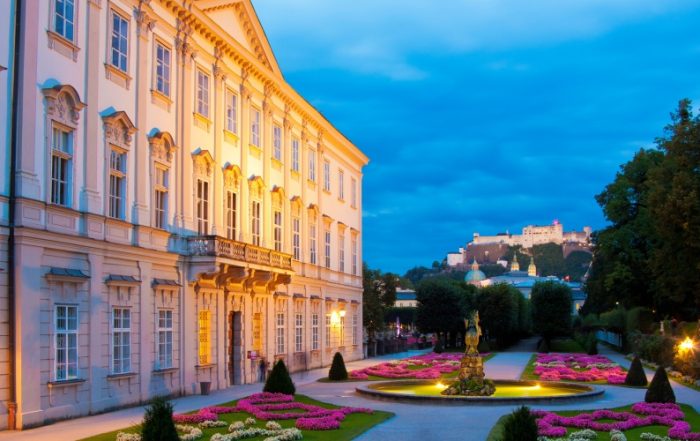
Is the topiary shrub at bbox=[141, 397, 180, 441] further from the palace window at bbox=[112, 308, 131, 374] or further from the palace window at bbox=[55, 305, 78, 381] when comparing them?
the palace window at bbox=[112, 308, 131, 374]

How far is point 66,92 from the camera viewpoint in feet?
80.6

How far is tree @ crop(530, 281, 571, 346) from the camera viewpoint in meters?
79.9

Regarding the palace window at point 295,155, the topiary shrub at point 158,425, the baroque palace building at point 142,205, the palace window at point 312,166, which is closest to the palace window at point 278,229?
the baroque palace building at point 142,205

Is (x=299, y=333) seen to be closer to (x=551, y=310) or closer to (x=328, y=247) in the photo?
(x=328, y=247)

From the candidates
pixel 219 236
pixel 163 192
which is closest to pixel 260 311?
pixel 219 236

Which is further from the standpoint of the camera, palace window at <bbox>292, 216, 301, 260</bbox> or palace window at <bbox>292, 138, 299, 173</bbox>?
palace window at <bbox>292, 138, 299, 173</bbox>

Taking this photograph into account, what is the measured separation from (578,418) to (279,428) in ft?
26.9

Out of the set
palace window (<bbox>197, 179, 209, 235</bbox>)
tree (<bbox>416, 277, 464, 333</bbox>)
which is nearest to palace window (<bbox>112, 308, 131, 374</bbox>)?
palace window (<bbox>197, 179, 209, 235</bbox>)

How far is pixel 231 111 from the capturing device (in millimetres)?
38219

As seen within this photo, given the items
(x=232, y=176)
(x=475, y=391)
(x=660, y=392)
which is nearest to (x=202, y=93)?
(x=232, y=176)

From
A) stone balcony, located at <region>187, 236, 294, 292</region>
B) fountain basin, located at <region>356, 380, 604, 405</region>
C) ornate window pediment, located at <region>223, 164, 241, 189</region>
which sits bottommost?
fountain basin, located at <region>356, 380, 604, 405</region>

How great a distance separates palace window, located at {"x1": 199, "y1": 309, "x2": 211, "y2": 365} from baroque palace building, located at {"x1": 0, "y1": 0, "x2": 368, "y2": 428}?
0.26ft

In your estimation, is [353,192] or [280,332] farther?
[353,192]

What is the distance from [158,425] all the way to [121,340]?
49.4 feet
